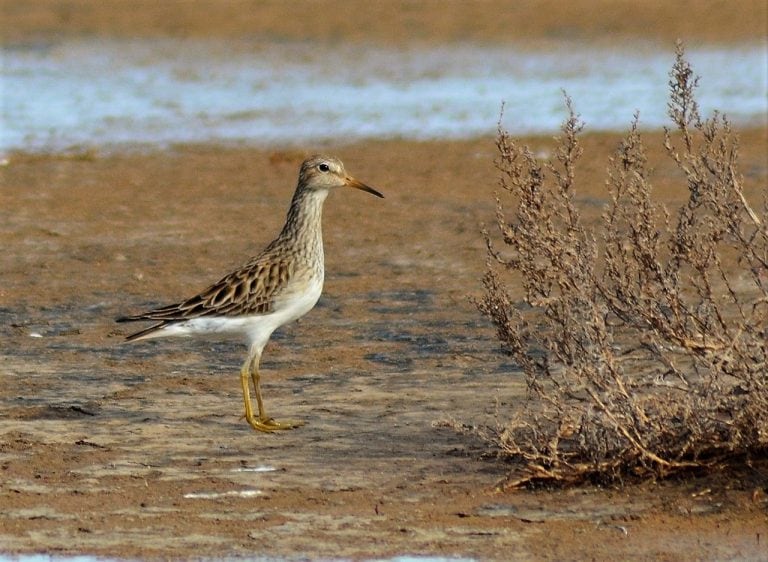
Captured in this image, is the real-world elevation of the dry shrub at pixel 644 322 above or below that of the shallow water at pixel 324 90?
below

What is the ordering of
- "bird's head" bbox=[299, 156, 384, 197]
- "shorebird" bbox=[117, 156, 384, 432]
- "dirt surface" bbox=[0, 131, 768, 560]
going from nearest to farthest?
"dirt surface" bbox=[0, 131, 768, 560] < "shorebird" bbox=[117, 156, 384, 432] < "bird's head" bbox=[299, 156, 384, 197]

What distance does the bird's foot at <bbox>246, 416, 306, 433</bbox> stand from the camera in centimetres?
884

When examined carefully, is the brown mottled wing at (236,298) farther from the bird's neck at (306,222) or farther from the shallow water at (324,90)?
the shallow water at (324,90)

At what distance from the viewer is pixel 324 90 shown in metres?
24.8

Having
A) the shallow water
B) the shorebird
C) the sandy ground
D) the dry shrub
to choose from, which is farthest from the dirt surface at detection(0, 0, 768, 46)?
the dry shrub

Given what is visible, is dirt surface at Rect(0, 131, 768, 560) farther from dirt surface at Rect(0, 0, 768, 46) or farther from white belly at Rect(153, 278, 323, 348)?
dirt surface at Rect(0, 0, 768, 46)

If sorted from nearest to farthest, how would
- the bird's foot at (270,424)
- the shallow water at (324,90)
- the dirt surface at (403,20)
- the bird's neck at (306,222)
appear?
the bird's foot at (270,424) → the bird's neck at (306,222) → the shallow water at (324,90) → the dirt surface at (403,20)

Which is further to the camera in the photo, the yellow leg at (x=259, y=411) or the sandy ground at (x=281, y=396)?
the yellow leg at (x=259, y=411)

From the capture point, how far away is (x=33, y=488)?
25.8 ft

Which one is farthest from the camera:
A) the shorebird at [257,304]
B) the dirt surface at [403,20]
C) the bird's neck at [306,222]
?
the dirt surface at [403,20]

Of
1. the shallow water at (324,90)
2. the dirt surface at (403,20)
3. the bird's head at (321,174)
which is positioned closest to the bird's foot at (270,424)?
the bird's head at (321,174)

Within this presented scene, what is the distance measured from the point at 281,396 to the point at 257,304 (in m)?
0.89

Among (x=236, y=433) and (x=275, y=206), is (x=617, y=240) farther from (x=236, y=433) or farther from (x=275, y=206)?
(x=275, y=206)

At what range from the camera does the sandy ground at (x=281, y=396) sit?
7168 millimetres
